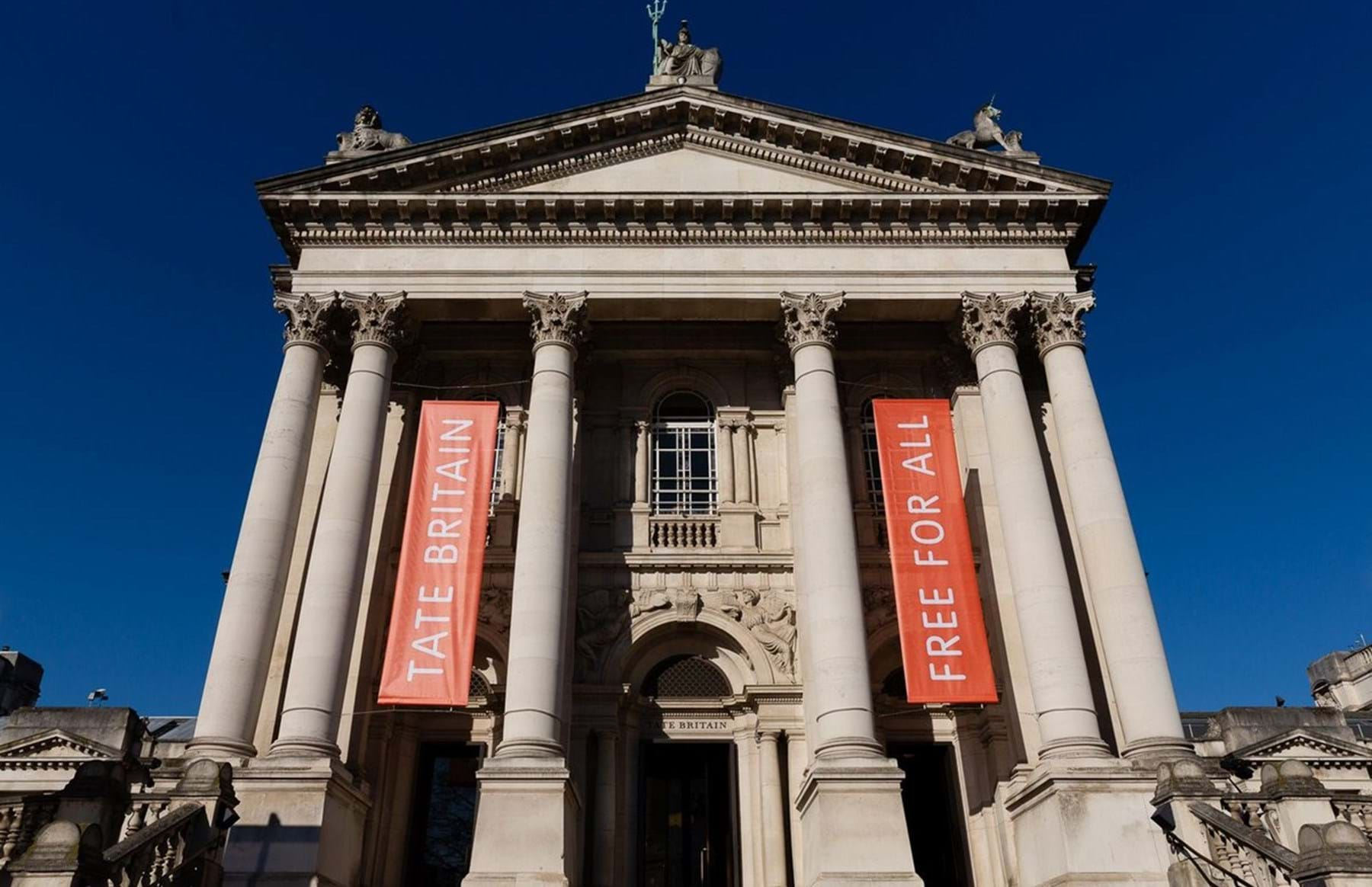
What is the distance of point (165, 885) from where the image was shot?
9617 mm

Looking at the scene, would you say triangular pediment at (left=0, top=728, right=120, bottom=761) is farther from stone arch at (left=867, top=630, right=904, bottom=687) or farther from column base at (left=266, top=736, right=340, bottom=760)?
stone arch at (left=867, top=630, right=904, bottom=687)

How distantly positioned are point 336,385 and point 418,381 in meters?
1.56

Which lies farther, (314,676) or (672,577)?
(672,577)

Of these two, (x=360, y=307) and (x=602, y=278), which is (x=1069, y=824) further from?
(x=360, y=307)

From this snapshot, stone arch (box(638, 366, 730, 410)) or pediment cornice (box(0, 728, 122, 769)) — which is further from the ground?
stone arch (box(638, 366, 730, 410))

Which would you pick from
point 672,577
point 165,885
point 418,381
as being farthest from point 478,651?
point 165,885

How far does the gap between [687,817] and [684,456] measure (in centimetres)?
663

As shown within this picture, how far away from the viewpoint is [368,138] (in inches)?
767

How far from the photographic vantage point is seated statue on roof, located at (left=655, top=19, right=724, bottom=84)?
824 inches

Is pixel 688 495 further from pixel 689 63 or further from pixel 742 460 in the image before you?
pixel 689 63

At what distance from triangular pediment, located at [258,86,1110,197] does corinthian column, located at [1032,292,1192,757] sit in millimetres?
2821

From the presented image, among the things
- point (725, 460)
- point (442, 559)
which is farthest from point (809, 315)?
point (442, 559)

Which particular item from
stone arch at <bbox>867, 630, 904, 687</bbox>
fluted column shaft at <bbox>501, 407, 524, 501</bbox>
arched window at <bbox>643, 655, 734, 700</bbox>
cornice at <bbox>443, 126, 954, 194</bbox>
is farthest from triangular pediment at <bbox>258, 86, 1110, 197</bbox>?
arched window at <bbox>643, 655, 734, 700</bbox>

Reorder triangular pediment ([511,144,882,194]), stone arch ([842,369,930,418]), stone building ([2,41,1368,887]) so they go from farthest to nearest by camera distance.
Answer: stone arch ([842,369,930,418])
triangular pediment ([511,144,882,194])
stone building ([2,41,1368,887])
